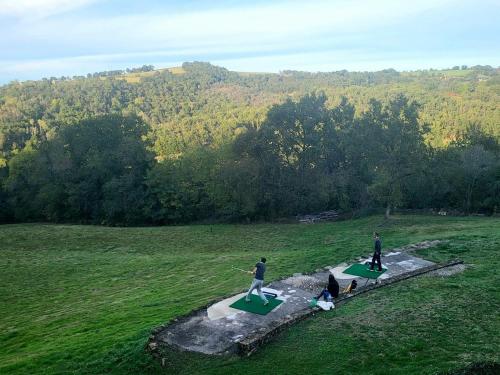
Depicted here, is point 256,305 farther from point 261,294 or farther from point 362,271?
point 362,271

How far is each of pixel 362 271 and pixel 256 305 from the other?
6.66 m

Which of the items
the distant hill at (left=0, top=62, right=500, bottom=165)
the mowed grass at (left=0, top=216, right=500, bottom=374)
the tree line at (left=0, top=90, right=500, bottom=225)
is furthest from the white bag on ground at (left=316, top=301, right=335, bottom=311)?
the distant hill at (left=0, top=62, right=500, bottom=165)

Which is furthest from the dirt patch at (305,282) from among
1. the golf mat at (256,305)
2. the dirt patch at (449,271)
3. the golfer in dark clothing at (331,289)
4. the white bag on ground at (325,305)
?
the dirt patch at (449,271)

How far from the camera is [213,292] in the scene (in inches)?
779

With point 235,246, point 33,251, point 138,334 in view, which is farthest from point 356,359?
point 33,251

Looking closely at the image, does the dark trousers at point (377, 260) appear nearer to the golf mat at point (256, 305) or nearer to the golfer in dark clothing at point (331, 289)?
the golfer in dark clothing at point (331, 289)

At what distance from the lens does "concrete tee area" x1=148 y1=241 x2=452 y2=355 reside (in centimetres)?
1345

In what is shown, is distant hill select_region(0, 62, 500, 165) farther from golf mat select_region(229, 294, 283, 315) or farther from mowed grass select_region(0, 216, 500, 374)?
golf mat select_region(229, 294, 283, 315)

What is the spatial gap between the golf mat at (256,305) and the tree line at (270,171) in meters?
23.6

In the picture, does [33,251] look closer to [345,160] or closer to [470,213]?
[345,160]

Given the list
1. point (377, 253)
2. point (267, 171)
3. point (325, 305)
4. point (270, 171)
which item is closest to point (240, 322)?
point (325, 305)

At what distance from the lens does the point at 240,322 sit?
14953mm

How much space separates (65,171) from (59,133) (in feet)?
19.1

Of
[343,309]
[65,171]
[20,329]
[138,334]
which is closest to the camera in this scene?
[138,334]
